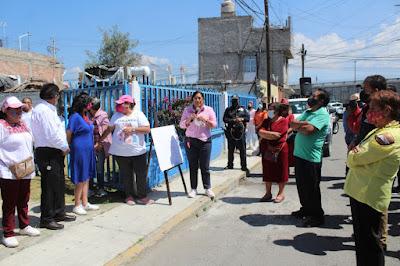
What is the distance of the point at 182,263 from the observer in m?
5.03

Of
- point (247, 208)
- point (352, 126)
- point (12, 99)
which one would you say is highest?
point (12, 99)

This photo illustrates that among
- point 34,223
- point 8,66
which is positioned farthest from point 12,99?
point 8,66

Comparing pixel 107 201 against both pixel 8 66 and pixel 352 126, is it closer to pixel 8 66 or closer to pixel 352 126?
pixel 352 126

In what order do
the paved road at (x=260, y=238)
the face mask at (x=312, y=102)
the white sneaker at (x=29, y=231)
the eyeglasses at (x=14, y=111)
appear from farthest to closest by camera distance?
the face mask at (x=312, y=102)
the white sneaker at (x=29, y=231)
the eyeglasses at (x=14, y=111)
the paved road at (x=260, y=238)

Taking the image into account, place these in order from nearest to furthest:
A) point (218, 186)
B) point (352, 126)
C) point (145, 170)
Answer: point (145, 170) → point (352, 126) → point (218, 186)

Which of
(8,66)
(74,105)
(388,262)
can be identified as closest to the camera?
(388,262)

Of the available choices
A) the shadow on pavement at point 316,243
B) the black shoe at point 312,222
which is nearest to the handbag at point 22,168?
the shadow on pavement at point 316,243

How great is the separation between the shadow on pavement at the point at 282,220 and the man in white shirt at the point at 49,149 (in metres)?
2.76

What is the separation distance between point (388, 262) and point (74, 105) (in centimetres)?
464

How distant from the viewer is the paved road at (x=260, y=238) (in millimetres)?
5133

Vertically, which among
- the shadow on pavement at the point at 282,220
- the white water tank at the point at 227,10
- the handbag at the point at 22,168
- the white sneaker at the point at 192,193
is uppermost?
the white water tank at the point at 227,10

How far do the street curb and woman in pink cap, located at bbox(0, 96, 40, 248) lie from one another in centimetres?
128

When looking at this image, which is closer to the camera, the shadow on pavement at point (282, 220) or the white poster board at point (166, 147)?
the shadow on pavement at point (282, 220)

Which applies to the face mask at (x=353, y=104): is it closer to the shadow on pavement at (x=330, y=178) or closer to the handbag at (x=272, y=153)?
the handbag at (x=272, y=153)
